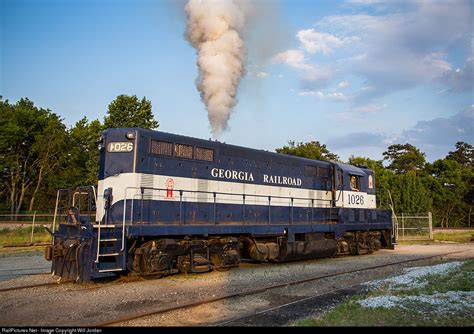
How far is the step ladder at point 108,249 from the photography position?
370 inches

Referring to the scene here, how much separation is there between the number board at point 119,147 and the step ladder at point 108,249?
2176 millimetres

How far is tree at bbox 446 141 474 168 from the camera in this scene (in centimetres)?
7831

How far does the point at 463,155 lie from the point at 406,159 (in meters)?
18.9

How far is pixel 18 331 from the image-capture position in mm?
5867

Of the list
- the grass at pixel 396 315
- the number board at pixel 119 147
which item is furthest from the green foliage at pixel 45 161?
the grass at pixel 396 315

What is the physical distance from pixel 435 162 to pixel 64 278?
6352cm

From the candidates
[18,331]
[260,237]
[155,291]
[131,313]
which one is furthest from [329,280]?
A: [18,331]

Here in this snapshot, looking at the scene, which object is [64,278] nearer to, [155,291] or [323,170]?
[155,291]

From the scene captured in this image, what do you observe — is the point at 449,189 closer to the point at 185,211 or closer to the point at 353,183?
the point at 353,183

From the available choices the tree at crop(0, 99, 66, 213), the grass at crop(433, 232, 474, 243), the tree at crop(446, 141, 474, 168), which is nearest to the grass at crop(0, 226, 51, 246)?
the tree at crop(0, 99, 66, 213)

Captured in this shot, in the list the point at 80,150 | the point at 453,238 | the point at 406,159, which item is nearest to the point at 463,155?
the point at 406,159

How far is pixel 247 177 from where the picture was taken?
13.5 metres

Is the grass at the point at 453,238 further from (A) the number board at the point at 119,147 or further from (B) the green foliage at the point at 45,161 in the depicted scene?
(A) the number board at the point at 119,147

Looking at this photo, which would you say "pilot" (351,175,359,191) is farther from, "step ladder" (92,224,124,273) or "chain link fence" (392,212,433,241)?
"chain link fence" (392,212,433,241)
